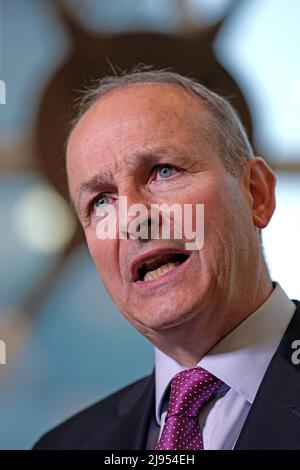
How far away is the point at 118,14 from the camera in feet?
3.73

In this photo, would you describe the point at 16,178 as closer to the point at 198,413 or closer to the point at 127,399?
the point at 127,399

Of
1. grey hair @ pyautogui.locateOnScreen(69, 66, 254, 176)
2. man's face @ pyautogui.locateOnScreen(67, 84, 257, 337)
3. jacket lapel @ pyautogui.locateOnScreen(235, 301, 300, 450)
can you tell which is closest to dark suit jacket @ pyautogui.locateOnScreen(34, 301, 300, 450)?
jacket lapel @ pyautogui.locateOnScreen(235, 301, 300, 450)

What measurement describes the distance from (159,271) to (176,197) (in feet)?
0.31

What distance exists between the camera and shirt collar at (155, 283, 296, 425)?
2.63ft

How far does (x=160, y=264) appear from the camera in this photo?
2.63ft

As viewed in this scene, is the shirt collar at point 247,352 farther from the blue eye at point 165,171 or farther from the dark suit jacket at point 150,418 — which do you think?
the blue eye at point 165,171

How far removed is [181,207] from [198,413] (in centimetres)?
25

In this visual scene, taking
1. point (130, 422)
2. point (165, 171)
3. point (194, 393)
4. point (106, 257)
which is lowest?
point (130, 422)

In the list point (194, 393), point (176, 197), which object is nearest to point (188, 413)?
point (194, 393)

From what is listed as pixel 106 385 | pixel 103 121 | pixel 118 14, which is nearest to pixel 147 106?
pixel 103 121

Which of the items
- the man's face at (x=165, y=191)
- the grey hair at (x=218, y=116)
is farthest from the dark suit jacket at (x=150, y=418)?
the grey hair at (x=218, y=116)

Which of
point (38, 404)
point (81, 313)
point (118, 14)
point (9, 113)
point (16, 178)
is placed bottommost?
point (38, 404)

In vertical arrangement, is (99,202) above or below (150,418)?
above

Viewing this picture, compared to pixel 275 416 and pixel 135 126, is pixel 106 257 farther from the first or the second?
pixel 275 416
